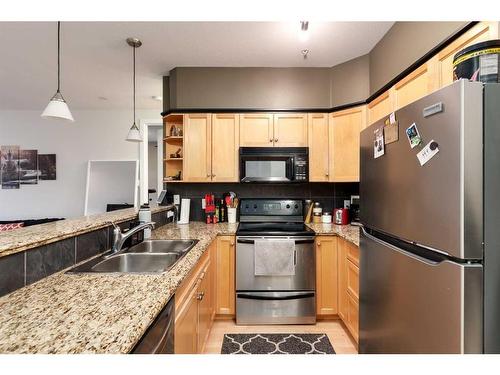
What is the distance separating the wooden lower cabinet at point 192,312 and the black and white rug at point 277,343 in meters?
0.36

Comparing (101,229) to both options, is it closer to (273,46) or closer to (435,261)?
(435,261)

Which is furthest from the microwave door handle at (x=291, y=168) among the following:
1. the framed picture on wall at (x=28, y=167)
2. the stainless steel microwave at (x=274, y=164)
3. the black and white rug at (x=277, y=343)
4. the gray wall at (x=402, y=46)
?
the framed picture on wall at (x=28, y=167)

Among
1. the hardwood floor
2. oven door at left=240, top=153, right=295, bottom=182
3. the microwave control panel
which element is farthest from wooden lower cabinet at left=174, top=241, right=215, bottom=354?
the microwave control panel

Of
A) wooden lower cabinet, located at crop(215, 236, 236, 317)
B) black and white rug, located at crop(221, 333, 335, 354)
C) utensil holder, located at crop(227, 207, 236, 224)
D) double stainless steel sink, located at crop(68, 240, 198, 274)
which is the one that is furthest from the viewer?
utensil holder, located at crop(227, 207, 236, 224)

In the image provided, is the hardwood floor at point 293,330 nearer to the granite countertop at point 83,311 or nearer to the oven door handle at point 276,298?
the oven door handle at point 276,298

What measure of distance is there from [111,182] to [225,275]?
291 cm

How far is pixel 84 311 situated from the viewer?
2.80ft

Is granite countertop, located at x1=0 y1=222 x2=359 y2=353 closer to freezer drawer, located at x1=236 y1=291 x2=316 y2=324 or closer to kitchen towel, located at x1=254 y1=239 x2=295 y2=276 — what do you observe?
kitchen towel, located at x1=254 y1=239 x2=295 y2=276

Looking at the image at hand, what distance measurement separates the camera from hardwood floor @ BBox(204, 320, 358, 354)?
2.13 meters

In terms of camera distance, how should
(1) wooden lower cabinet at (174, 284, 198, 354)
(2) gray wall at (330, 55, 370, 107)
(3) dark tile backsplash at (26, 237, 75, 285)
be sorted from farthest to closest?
(2) gray wall at (330, 55, 370, 107) < (1) wooden lower cabinet at (174, 284, 198, 354) < (3) dark tile backsplash at (26, 237, 75, 285)

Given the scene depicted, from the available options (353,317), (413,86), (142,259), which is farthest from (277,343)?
(413,86)

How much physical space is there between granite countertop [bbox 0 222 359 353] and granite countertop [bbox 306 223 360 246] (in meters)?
1.47

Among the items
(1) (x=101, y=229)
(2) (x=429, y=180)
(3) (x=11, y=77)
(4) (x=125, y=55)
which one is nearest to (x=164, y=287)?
(1) (x=101, y=229)

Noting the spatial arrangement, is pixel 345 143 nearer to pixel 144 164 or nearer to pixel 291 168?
pixel 291 168
